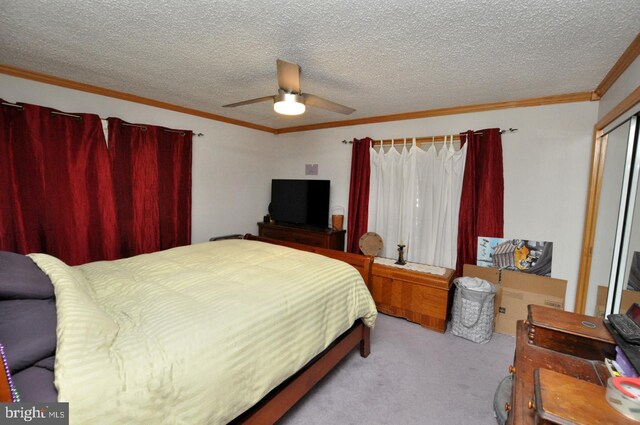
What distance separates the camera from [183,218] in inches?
143

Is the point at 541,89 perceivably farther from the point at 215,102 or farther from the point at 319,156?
the point at 215,102

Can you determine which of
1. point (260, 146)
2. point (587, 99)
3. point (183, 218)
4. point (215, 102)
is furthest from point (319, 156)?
point (587, 99)

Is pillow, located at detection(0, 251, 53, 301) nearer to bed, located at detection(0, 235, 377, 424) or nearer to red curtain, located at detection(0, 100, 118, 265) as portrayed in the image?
bed, located at detection(0, 235, 377, 424)

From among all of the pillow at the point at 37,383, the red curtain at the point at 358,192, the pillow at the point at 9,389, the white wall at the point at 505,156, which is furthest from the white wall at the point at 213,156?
the pillow at the point at 9,389

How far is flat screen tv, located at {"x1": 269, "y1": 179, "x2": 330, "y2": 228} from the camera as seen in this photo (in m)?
4.11

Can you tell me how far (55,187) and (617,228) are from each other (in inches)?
192

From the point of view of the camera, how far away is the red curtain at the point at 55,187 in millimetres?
2455

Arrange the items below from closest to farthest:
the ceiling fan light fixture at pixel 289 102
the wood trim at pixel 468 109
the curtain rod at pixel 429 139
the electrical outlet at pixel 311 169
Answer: the ceiling fan light fixture at pixel 289 102 < the wood trim at pixel 468 109 < the curtain rod at pixel 429 139 < the electrical outlet at pixel 311 169

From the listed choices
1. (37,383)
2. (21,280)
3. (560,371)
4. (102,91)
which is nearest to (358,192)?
(560,371)

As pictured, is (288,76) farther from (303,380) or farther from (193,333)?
(303,380)

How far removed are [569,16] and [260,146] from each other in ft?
13.1

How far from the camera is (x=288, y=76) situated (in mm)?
1968

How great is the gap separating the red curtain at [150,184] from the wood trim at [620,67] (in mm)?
4122

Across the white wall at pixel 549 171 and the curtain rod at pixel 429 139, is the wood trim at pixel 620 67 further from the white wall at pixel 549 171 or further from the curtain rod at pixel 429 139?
the curtain rod at pixel 429 139
